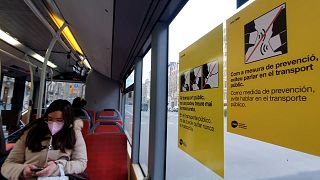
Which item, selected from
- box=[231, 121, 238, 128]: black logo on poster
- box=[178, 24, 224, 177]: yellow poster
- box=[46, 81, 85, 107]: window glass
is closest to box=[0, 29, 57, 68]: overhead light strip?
box=[46, 81, 85, 107]: window glass

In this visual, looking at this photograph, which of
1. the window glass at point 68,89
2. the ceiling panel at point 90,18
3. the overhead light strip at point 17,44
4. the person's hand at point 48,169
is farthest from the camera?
the window glass at point 68,89

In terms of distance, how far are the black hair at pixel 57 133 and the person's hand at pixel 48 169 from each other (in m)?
0.17

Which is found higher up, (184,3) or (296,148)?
(184,3)

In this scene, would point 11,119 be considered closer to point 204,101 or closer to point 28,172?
point 28,172

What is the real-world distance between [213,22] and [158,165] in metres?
1.13

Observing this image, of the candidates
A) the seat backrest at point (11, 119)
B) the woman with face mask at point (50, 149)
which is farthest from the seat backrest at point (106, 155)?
the seat backrest at point (11, 119)

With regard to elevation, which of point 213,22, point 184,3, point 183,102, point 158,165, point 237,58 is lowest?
point 158,165

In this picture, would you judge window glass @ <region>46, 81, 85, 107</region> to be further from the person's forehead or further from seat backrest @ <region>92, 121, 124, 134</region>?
the person's forehead

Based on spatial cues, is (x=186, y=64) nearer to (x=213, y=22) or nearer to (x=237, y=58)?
(x=213, y=22)

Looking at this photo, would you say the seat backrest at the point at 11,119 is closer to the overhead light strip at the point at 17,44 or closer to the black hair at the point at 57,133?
the overhead light strip at the point at 17,44

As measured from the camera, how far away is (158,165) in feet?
5.52

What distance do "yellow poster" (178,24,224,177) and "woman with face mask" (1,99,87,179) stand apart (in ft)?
2.77

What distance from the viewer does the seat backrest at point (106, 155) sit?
8.17 ft

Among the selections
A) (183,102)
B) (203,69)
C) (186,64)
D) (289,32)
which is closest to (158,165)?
(183,102)
